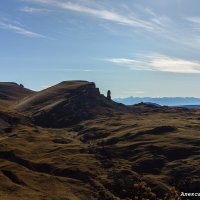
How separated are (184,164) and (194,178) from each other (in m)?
14.0

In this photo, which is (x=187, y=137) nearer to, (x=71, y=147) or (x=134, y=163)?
(x=134, y=163)

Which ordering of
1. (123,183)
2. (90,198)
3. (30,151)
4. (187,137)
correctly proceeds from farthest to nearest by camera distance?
(187,137) < (30,151) < (123,183) < (90,198)

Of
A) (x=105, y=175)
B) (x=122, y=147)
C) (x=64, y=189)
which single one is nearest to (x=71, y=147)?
(x=122, y=147)

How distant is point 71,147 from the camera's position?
19475 centimetres

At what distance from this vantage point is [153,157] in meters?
178

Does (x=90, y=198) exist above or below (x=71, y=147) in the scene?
below

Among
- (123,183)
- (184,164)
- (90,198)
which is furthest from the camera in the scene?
(184,164)

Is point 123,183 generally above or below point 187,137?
below

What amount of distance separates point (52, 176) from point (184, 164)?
192ft

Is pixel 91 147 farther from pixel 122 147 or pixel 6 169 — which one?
pixel 6 169

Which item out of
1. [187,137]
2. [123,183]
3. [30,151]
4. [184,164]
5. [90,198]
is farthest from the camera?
[187,137]

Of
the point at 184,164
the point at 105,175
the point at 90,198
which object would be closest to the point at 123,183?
the point at 105,175

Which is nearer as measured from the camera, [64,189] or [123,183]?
[64,189]

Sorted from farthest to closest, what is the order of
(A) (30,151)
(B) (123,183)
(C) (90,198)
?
(A) (30,151) < (B) (123,183) < (C) (90,198)
